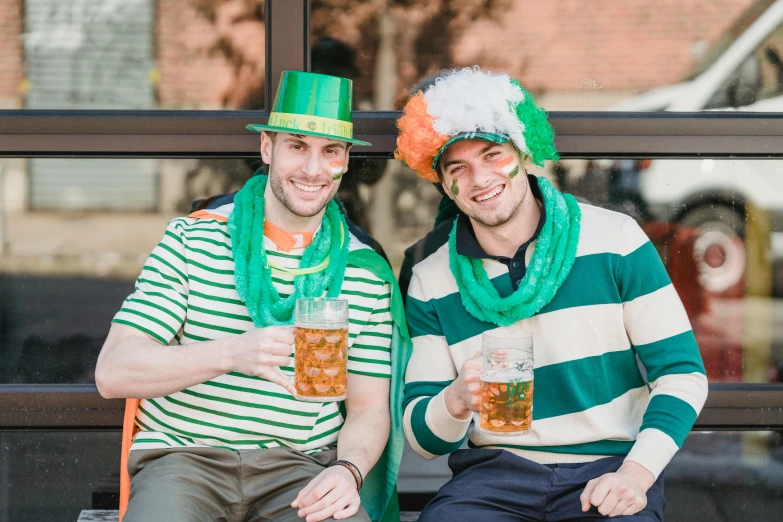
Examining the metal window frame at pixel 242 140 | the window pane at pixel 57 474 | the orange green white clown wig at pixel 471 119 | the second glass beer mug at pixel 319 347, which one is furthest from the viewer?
the window pane at pixel 57 474

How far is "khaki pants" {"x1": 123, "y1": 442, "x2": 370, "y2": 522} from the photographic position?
2666 mm

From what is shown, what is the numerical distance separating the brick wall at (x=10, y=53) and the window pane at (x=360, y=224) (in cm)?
25

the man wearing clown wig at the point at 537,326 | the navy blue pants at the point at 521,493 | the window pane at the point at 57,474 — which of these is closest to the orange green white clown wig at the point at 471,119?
the man wearing clown wig at the point at 537,326

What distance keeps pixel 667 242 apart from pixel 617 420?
3.35 ft

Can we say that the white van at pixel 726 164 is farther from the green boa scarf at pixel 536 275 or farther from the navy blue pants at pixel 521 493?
the navy blue pants at pixel 521 493

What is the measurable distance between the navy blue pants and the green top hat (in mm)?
1143

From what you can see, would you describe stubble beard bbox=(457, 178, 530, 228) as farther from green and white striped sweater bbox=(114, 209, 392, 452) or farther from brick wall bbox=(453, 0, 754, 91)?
brick wall bbox=(453, 0, 754, 91)

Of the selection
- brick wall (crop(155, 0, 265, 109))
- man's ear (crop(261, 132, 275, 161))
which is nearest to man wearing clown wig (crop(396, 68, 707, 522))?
man's ear (crop(261, 132, 275, 161))

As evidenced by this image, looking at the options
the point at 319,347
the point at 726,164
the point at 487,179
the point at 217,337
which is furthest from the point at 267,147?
the point at 726,164

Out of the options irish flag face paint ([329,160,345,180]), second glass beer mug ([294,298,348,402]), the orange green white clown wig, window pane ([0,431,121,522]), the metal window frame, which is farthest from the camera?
window pane ([0,431,121,522])

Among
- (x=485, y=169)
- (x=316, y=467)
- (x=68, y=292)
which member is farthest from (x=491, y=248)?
(x=68, y=292)

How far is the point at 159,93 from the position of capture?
3.50 metres

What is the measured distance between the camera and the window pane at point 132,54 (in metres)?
3.49

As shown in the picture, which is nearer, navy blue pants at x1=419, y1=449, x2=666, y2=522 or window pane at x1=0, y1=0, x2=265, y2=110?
navy blue pants at x1=419, y1=449, x2=666, y2=522
